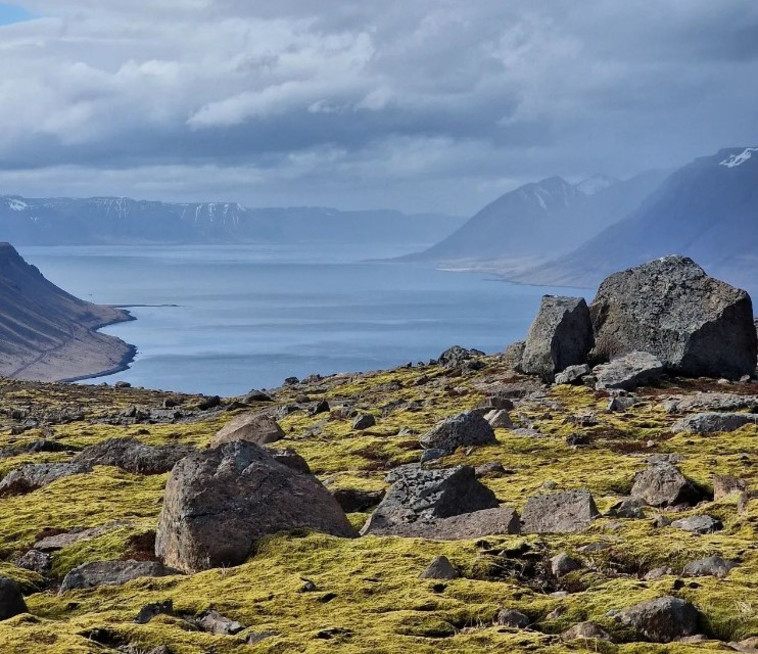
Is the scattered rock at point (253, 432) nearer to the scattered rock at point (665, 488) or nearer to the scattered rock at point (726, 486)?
the scattered rock at point (665, 488)

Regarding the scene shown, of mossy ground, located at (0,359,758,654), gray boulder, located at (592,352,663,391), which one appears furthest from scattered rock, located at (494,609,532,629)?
gray boulder, located at (592,352,663,391)

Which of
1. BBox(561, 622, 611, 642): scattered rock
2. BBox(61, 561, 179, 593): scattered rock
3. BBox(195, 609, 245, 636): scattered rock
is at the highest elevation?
BBox(561, 622, 611, 642): scattered rock

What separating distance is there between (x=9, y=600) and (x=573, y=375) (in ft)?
143

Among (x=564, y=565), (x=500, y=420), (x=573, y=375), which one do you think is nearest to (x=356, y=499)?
(x=564, y=565)

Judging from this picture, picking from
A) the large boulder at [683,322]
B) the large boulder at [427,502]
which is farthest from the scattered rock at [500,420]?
the large boulder at [427,502]

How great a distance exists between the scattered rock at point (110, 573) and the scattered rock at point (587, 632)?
995 centimetres

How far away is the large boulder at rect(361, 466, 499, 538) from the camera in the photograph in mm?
25828

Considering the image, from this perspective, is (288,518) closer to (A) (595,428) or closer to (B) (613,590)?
(B) (613,590)

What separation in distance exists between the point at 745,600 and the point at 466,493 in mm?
9771

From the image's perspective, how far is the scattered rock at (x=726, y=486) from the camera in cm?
2777

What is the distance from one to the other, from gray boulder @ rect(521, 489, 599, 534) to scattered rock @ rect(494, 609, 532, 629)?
23.8 feet

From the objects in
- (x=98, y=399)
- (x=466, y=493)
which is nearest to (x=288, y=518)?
(x=466, y=493)

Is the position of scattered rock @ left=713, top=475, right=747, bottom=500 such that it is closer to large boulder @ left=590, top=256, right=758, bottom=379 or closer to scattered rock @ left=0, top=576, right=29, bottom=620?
scattered rock @ left=0, top=576, right=29, bottom=620

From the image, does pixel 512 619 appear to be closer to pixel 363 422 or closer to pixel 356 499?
pixel 356 499
